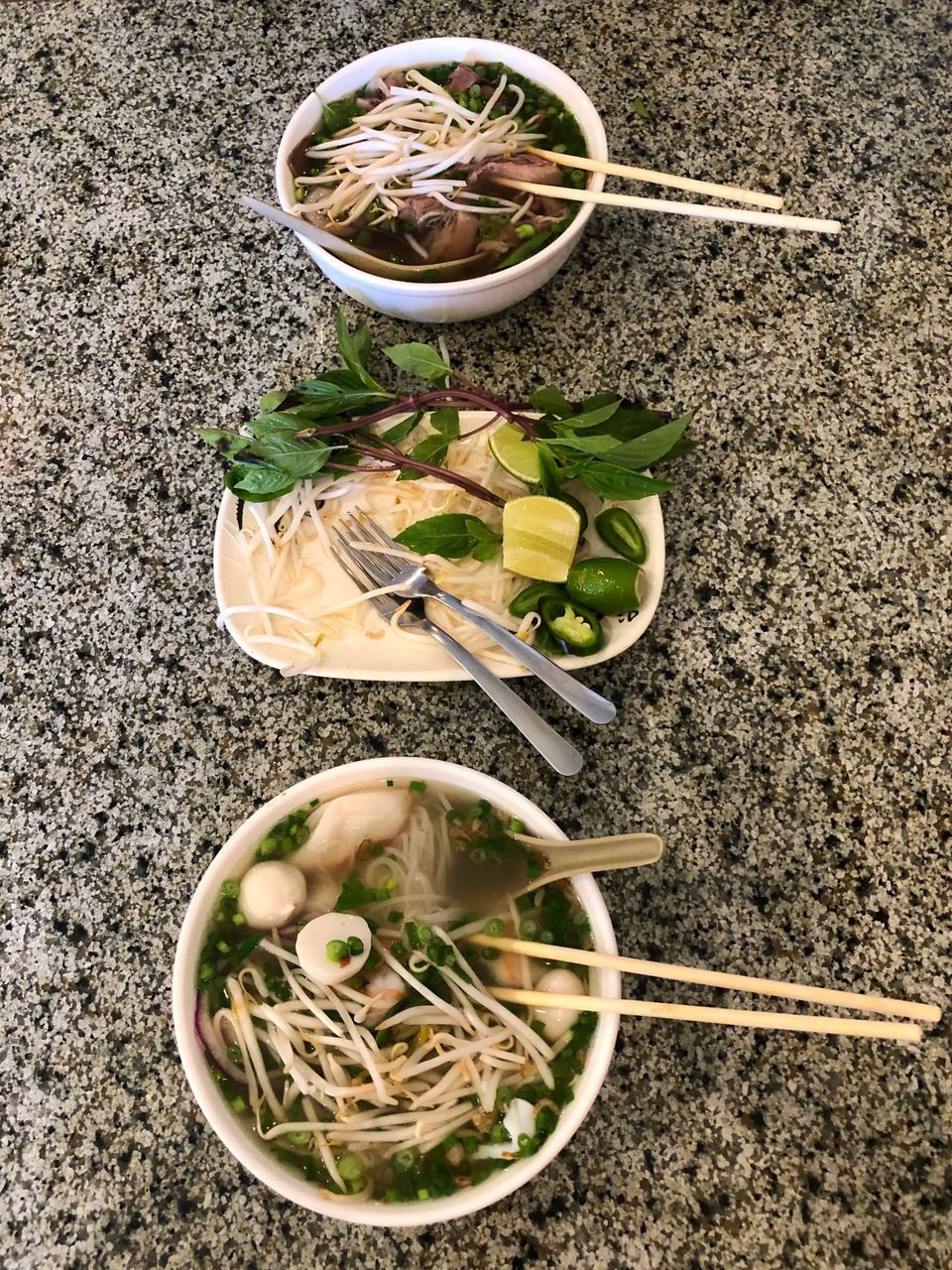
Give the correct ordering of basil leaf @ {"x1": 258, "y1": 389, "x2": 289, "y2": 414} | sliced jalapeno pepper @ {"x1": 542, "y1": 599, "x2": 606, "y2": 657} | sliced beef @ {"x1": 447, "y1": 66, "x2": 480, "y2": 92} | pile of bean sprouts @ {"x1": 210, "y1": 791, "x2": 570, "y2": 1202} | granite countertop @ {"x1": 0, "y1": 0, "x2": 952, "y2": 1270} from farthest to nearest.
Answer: sliced beef @ {"x1": 447, "y1": 66, "x2": 480, "y2": 92} < basil leaf @ {"x1": 258, "y1": 389, "x2": 289, "y2": 414} < sliced jalapeno pepper @ {"x1": 542, "y1": 599, "x2": 606, "y2": 657} < granite countertop @ {"x1": 0, "y1": 0, "x2": 952, "y2": 1270} < pile of bean sprouts @ {"x1": 210, "y1": 791, "x2": 570, "y2": 1202}

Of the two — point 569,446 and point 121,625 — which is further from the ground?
point 569,446

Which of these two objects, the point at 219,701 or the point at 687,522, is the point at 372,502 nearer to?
the point at 219,701

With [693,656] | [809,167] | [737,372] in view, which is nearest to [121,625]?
[693,656]

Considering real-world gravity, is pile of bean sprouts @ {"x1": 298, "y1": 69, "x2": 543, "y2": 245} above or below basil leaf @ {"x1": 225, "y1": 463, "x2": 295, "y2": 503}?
above

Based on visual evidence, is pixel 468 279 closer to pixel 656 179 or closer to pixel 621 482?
pixel 656 179

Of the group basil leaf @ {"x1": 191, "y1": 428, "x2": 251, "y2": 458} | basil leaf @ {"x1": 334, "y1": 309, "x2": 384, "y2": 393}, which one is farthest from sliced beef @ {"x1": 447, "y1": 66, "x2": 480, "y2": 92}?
basil leaf @ {"x1": 191, "y1": 428, "x2": 251, "y2": 458}

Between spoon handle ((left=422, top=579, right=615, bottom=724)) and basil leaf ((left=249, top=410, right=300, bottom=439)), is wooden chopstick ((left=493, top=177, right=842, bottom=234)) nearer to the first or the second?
basil leaf ((left=249, top=410, right=300, bottom=439))
